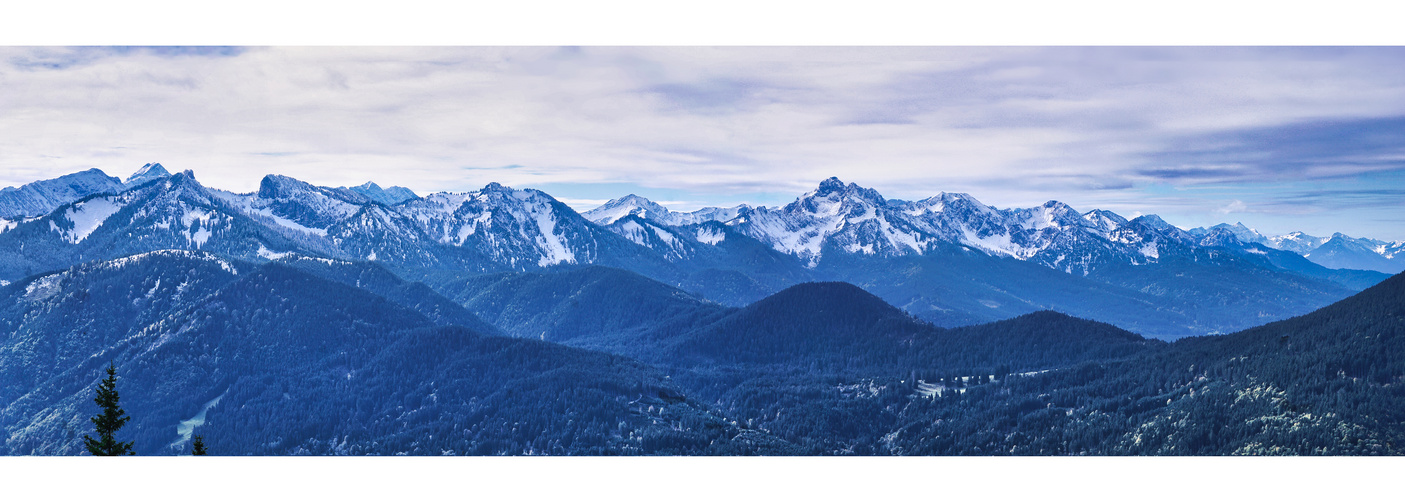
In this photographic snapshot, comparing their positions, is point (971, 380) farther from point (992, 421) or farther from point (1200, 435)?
point (1200, 435)

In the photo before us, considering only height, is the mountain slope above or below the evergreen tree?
below

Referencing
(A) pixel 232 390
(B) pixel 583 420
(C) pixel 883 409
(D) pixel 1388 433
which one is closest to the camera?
(D) pixel 1388 433

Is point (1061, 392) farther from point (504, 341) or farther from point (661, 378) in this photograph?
point (504, 341)

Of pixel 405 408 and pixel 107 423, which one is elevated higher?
pixel 107 423

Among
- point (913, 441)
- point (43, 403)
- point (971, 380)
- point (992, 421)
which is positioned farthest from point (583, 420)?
point (43, 403)

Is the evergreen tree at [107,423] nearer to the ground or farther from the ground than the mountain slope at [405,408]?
farther from the ground

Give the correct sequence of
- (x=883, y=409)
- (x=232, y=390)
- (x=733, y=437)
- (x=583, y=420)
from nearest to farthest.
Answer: (x=733, y=437) < (x=583, y=420) < (x=883, y=409) < (x=232, y=390)

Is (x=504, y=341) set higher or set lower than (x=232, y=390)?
higher

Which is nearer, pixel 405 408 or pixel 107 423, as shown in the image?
pixel 107 423

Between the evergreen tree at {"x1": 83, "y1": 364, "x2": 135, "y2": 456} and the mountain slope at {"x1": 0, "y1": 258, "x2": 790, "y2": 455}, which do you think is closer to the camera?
the evergreen tree at {"x1": 83, "y1": 364, "x2": 135, "y2": 456}

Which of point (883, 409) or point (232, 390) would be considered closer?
point (883, 409)

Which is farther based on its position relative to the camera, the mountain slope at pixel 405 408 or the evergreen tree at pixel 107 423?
the mountain slope at pixel 405 408
